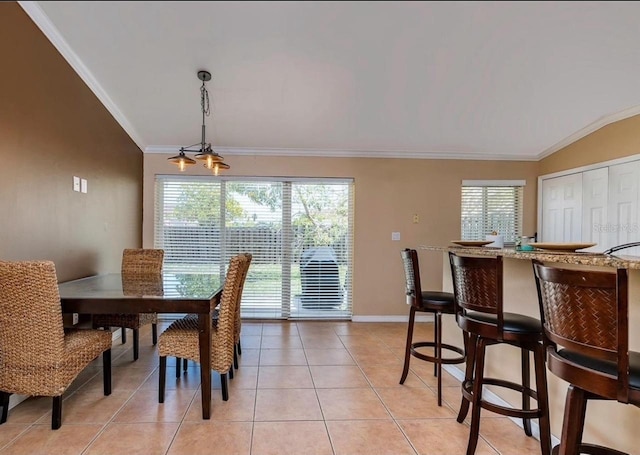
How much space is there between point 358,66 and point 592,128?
111 inches

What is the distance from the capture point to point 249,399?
2.48m

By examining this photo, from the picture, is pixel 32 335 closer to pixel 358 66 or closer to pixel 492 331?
pixel 492 331

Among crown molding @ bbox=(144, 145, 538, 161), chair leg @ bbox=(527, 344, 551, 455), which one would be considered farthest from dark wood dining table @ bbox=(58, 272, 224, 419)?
crown molding @ bbox=(144, 145, 538, 161)

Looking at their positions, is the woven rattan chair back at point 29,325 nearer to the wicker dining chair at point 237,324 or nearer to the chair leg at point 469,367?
the wicker dining chair at point 237,324

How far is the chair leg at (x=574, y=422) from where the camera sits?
4.04 ft

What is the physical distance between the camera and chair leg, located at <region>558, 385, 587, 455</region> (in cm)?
123

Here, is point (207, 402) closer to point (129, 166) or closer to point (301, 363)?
point (301, 363)

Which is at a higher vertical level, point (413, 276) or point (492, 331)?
point (413, 276)

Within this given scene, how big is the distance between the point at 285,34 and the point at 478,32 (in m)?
1.35

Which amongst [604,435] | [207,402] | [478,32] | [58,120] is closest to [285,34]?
[478,32]

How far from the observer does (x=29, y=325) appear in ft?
6.64

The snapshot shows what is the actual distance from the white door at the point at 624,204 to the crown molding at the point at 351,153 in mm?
1223

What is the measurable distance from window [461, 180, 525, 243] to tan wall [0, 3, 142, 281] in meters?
4.26

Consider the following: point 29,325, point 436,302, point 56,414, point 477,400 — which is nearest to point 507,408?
point 477,400
